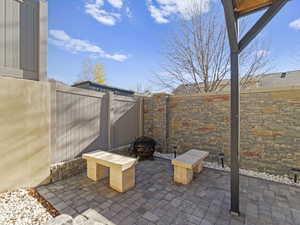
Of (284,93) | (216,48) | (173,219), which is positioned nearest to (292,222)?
(173,219)

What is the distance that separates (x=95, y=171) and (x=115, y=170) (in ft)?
2.28

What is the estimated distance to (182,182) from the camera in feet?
11.0

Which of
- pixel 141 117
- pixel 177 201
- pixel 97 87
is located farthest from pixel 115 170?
pixel 97 87

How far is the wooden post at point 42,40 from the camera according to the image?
10.3 feet

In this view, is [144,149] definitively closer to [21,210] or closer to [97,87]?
[21,210]

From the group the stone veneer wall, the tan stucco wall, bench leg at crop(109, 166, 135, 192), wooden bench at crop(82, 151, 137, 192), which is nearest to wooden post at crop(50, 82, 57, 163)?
the tan stucco wall

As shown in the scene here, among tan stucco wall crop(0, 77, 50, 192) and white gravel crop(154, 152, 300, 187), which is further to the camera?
white gravel crop(154, 152, 300, 187)

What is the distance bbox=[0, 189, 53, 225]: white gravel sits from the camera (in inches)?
80.9

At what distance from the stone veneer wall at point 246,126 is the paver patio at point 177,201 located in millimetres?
814

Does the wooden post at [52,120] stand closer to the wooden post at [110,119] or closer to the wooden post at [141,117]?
the wooden post at [110,119]

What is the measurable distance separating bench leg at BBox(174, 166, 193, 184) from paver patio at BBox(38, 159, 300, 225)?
14 cm

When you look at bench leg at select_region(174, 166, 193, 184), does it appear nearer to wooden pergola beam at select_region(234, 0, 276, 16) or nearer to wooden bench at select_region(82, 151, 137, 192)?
wooden bench at select_region(82, 151, 137, 192)

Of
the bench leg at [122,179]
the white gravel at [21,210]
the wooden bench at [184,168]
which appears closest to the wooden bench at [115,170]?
the bench leg at [122,179]

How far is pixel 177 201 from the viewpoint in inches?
105
